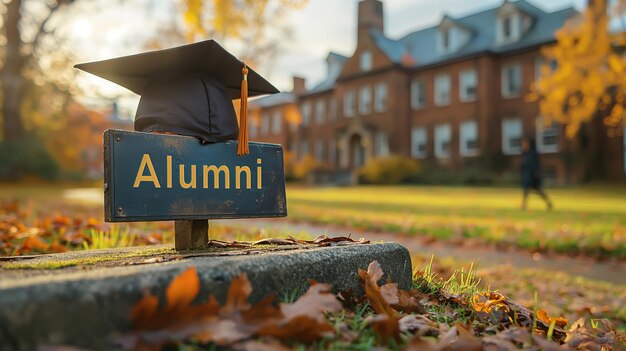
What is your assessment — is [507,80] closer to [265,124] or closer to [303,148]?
[303,148]

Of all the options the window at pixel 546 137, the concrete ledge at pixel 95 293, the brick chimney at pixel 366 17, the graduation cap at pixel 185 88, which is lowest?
the concrete ledge at pixel 95 293

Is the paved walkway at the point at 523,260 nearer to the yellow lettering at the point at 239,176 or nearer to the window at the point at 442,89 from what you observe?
the yellow lettering at the point at 239,176

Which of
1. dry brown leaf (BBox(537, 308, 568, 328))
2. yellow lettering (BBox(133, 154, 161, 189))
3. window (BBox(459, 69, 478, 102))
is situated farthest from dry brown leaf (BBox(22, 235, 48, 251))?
window (BBox(459, 69, 478, 102))

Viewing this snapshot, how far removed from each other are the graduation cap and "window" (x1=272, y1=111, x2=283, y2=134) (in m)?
38.4

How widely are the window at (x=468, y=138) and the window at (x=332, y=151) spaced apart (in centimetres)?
948

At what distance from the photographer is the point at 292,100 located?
38.9 meters

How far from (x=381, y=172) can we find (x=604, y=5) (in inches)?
523

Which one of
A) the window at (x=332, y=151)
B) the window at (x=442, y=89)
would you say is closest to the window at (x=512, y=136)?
the window at (x=442, y=89)

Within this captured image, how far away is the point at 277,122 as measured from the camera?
1624 inches

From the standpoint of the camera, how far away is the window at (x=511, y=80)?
2539 cm

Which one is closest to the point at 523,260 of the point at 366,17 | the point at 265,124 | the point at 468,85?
the point at 468,85

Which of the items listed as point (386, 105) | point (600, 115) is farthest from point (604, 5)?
point (386, 105)

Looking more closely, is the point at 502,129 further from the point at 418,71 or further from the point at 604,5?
the point at 604,5

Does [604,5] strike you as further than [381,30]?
No
